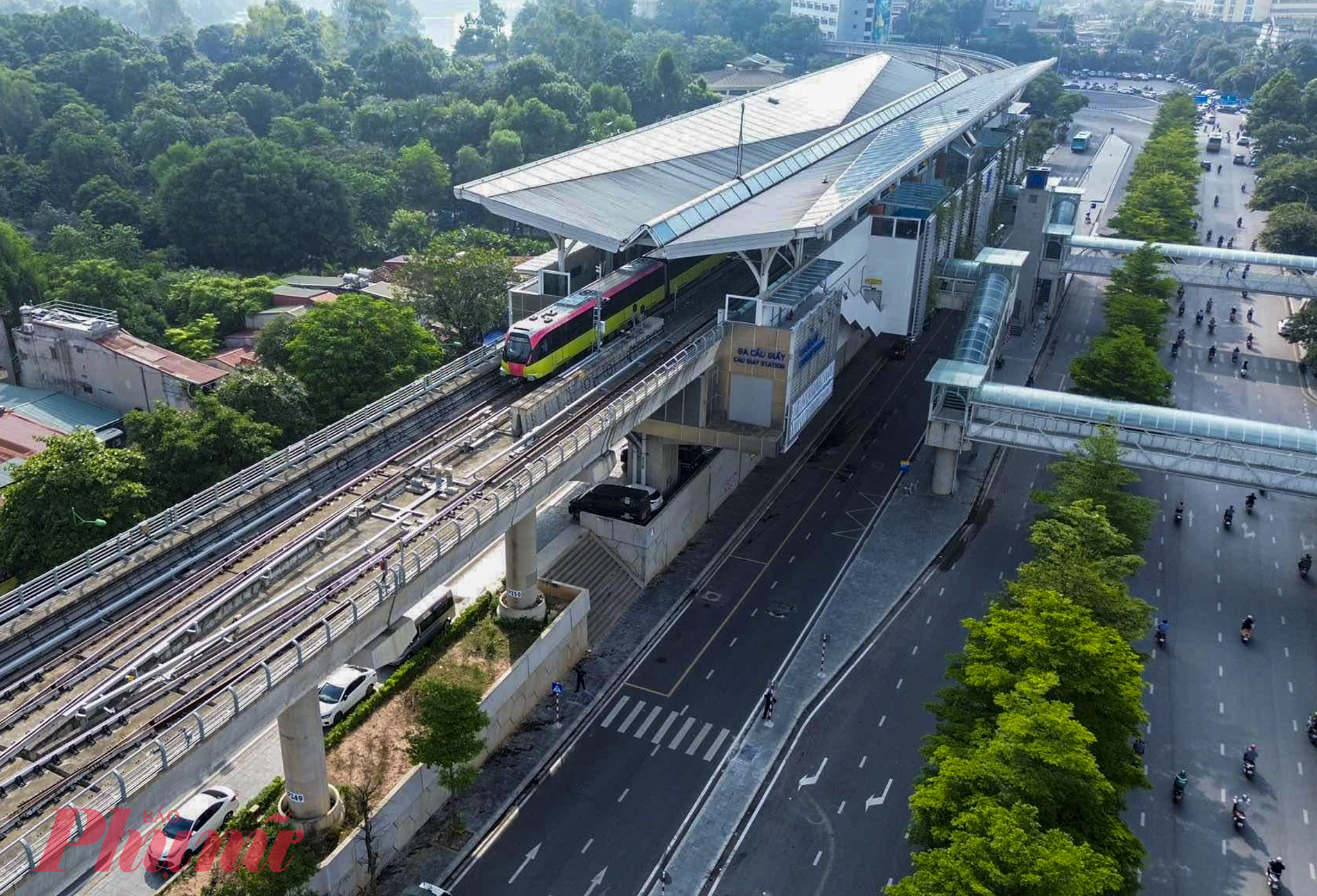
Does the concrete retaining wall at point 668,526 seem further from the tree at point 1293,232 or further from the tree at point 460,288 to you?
the tree at point 1293,232

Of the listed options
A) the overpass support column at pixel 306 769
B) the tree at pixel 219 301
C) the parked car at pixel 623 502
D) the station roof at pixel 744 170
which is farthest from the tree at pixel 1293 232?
the overpass support column at pixel 306 769

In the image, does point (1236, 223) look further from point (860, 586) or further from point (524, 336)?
point (524, 336)

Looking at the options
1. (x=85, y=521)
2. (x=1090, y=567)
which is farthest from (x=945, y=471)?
(x=85, y=521)

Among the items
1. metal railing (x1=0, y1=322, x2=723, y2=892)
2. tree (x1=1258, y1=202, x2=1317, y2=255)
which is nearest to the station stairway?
metal railing (x1=0, y1=322, x2=723, y2=892)

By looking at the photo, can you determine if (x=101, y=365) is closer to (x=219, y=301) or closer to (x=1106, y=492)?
(x=219, y=301)

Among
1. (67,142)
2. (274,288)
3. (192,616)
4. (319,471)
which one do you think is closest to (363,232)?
(274,288)
